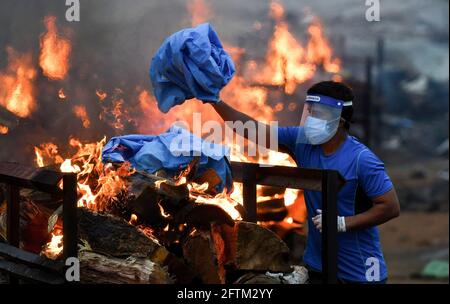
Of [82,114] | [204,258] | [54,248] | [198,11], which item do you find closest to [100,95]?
[82,114]

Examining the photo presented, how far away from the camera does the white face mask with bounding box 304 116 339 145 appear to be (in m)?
4.28

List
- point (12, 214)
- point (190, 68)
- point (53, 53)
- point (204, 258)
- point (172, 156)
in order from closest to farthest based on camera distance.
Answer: point (204, 258) < point (12, 214) < point (190, 68) < point (172, 156) < point (53, 53)

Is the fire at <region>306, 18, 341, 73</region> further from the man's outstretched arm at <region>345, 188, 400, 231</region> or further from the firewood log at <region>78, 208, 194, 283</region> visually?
the firewood log at <region>78, 208, 194, 283</region>

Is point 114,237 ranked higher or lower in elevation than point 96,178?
lower

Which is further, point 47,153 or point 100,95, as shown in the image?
point 100,95

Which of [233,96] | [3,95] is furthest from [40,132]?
[233,96]

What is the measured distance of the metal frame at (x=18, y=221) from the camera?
3775mm

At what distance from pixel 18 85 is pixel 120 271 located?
3.09 meters

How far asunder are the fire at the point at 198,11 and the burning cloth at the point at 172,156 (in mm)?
2917

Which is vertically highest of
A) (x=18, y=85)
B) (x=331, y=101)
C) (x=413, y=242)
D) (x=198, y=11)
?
(x=198, y=11)

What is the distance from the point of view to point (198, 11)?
775cm

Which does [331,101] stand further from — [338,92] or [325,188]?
[325,188]

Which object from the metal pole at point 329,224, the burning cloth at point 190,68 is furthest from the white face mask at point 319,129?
the burning cloth at point 190,68

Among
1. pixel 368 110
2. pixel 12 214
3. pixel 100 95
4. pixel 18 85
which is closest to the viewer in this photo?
pixel 12 214
